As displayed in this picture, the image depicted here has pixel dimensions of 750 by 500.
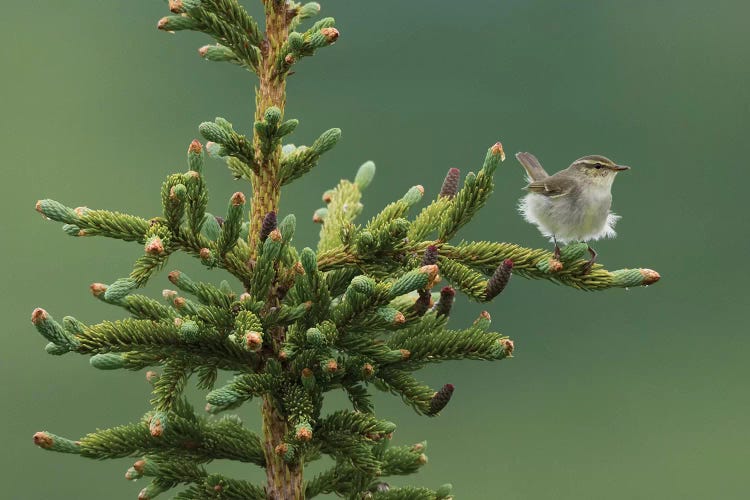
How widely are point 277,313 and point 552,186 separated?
3.31 metres

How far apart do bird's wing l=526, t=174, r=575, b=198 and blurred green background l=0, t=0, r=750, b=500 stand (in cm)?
5188

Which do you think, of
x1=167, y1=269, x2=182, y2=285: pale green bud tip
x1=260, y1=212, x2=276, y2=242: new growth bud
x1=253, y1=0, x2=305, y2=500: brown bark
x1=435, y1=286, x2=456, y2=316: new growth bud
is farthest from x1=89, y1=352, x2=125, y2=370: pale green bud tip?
x1=435, y1=286, x2=456, y2=316: new growth bud

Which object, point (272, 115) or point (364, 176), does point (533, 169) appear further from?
point (272, 115)

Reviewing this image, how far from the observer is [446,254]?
20.3ft

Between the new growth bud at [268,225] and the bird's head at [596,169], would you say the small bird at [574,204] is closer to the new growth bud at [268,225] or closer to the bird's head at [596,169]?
the bird's head at [596,169]

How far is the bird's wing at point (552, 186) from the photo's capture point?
817 centimetres

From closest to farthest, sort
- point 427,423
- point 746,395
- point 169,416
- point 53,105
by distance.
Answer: point 169,416 < point 427,423 < point 746,395 < point 53,105

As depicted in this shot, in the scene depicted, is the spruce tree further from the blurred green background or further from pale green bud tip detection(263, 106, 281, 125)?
the blurred green background

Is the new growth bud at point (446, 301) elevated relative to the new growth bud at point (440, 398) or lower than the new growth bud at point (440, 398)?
elevated

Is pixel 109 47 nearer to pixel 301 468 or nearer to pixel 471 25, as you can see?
pixel 471 25

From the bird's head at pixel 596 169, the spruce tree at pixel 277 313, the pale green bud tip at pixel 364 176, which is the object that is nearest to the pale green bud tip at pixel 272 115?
the spruce tree at pixel 277 313

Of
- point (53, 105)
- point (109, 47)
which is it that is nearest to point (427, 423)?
point (53, 105)

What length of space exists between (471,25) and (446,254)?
137329mm

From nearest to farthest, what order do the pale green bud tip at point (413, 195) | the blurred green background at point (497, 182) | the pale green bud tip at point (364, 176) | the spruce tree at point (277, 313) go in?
the spruce tree at point (277, 313) → the pale green bud tip at point (413, 195) → the pale green bud tip at point (364, 176) → the blurred green background at point (497, 182)
